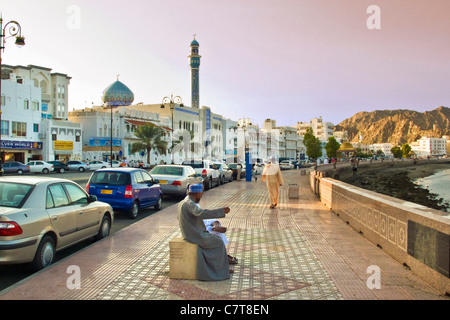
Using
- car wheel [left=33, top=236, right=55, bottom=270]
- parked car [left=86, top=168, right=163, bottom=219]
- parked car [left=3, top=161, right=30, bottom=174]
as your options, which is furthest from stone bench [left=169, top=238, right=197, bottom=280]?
parked car [left=3, top=161, right=30, bottom=174]

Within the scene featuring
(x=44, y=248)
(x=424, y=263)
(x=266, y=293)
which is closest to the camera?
(x=266, y=293)

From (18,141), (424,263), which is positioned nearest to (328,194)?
(424,263)

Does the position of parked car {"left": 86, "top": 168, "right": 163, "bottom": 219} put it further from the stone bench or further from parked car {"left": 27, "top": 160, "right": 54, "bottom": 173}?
parked car {"left": 27, "top": 160, "right": 54, "bottom": 173}

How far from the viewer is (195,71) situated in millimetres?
110562

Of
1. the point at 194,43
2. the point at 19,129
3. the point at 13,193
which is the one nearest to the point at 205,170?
the point at 13,193

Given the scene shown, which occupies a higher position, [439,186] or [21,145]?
[21,145]

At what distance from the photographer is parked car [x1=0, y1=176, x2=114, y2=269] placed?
19.1 feet

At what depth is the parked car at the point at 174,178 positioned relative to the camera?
→ 56.0 ft

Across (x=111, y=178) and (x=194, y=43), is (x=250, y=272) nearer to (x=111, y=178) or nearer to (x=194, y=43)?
(x=111, y=178)

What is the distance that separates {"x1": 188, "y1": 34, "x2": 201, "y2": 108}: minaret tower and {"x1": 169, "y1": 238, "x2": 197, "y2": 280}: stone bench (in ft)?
332

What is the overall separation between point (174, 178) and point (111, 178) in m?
5.34
